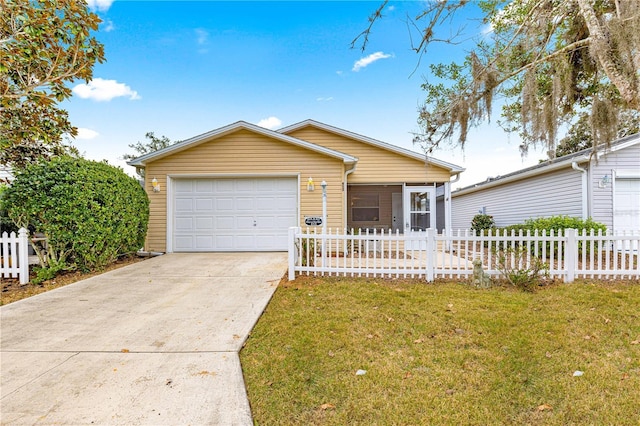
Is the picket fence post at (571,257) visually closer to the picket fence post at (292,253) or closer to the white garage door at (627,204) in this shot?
the picket fence post at (292,253)

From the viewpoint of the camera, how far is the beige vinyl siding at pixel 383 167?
1091cm

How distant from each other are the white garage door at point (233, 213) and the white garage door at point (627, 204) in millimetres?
10085

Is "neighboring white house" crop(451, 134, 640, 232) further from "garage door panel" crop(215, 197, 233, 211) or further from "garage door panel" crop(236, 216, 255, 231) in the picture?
"garage door panel" crop(215, 197, 233, 211)

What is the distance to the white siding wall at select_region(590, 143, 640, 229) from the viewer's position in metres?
9.45

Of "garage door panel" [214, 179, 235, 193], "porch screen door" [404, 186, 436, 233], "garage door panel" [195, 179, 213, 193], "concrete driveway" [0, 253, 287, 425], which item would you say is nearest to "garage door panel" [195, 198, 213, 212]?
"garage door panel" [195, 179, 213, 193]

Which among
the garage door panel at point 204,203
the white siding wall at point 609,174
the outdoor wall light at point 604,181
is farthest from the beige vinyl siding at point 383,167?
the garage door panel at point 204,203

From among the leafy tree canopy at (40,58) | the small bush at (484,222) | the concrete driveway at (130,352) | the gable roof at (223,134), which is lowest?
the concrete driveway at (130,352)

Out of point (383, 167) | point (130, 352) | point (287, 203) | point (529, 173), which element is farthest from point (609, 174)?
point (130, 352)

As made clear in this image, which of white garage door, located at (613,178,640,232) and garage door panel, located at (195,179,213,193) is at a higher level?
garage door panel, located at (195,179,213,193)

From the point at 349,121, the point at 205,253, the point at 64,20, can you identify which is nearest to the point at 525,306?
the point at 205,253

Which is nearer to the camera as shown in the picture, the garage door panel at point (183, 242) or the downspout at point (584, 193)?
the garage door panel at point (183, 242)

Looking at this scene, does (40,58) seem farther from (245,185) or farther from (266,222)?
(266,222)

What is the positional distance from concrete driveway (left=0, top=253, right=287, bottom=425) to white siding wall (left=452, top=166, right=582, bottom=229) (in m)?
10.6

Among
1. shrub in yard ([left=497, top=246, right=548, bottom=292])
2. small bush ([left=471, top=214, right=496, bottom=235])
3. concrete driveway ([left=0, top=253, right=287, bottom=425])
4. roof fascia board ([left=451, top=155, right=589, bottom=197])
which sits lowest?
concrete driveway ([left=0, top=253, right=287, bottom=425])
